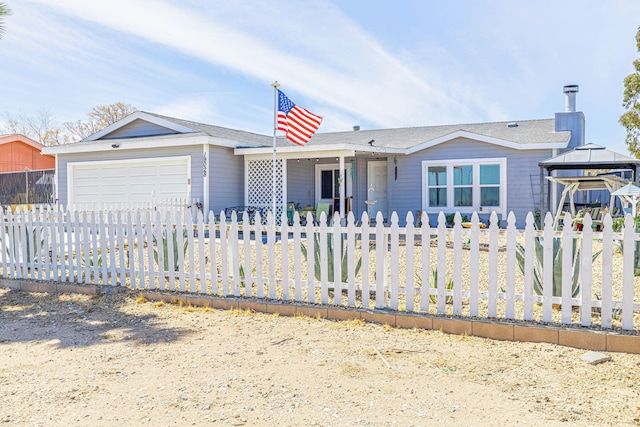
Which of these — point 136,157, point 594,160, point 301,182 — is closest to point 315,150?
point 301,182

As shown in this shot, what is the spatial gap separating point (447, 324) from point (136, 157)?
12461 millimetres

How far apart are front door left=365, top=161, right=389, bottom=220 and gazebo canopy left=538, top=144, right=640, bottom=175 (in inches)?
248

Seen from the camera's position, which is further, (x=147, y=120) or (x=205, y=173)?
(x=147, y=120)

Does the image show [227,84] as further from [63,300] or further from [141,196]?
[63,300]

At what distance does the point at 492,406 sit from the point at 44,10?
45.8ft

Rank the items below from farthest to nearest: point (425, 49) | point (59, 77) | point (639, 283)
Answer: point (59, 77) → point (425, 49) → point (639, 283)

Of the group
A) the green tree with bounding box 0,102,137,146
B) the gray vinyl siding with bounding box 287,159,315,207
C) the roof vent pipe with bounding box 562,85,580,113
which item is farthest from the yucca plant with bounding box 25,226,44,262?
the green tree with bounding box 0,102,137,146

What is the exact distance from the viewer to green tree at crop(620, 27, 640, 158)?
829 inches

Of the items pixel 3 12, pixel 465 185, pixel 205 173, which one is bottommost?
pixel 465 185

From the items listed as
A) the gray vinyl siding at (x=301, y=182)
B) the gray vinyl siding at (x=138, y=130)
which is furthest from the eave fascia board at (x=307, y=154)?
the gray vinyl siding at (x=138, y=130)

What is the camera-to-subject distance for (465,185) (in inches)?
579

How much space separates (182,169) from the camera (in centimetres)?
1409

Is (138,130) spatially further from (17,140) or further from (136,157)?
(17,140)

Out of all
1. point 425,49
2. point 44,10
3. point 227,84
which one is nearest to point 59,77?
point 227,84
